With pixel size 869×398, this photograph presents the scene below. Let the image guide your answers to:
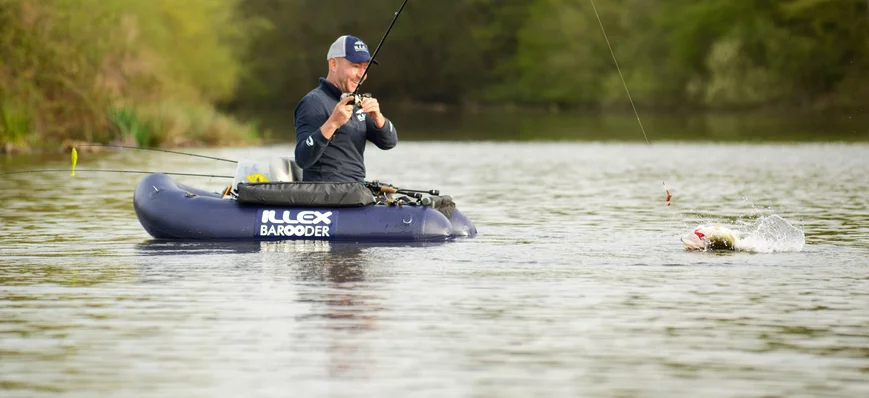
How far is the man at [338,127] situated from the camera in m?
12.9

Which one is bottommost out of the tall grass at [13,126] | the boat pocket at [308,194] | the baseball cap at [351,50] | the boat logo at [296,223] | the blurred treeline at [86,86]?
the boat logo at [296,223]

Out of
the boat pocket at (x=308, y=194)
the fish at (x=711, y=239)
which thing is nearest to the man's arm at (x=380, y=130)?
the boat pocket at (x=308, y=194)

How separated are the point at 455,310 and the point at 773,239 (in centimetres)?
426

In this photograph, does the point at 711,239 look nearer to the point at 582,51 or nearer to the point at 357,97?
the point at 357,97

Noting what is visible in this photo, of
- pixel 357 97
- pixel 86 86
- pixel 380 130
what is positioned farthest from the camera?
pixel 86 86

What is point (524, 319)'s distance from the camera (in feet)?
29.8

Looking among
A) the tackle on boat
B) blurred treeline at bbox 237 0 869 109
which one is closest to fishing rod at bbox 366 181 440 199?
the tackle on boat

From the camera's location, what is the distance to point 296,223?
13.3 meters

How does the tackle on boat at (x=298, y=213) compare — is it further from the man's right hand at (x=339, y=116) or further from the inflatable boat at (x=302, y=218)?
the man's right hand at (x=339, y=116)

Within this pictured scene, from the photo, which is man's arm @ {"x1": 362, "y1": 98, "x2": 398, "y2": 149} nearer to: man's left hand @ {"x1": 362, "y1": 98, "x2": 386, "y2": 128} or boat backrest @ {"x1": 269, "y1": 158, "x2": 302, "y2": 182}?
man's left hand @ {"x1": 362, "y1": 98, "x2": 386, "y2": 128}

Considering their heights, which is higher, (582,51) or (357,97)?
(582,51)

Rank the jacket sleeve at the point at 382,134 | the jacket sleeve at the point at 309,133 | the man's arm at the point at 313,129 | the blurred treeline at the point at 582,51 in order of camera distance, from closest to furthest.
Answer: the man's arm at the point at 313,129
the jacket sleeve at the point at 309,133
the jacket sleeve at the point at 382,134
the blurred treeline at the point at 582,51

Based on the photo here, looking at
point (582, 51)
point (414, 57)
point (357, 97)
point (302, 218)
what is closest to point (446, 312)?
point (357, 97)

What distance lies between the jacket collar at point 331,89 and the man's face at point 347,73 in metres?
0.05
